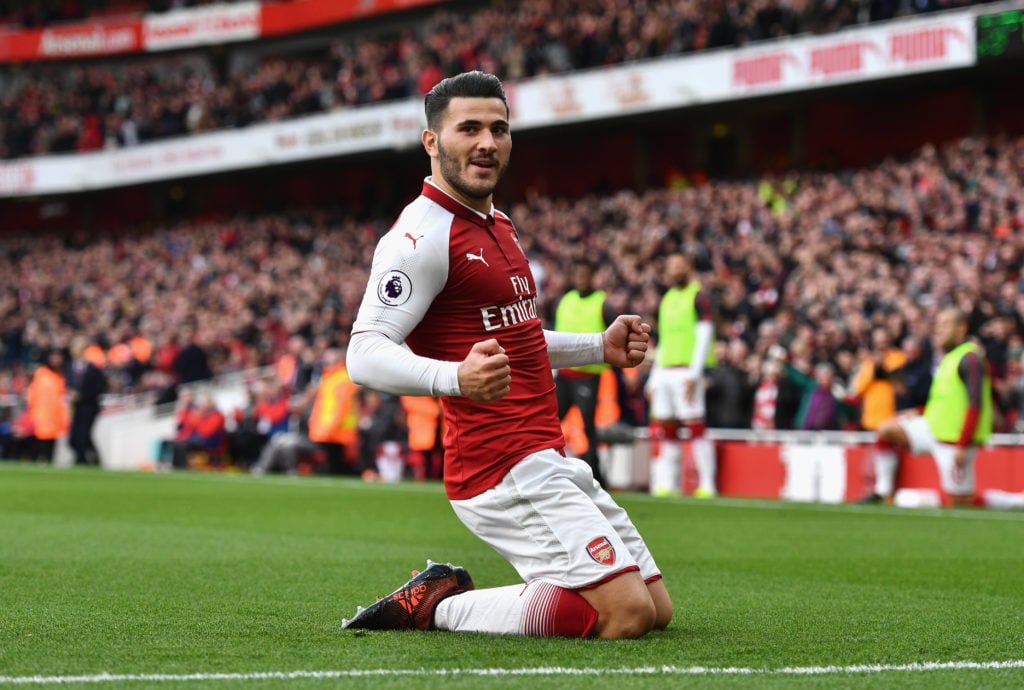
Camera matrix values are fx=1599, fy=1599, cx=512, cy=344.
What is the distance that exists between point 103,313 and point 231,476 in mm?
17672

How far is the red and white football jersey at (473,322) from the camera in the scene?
5.52 meters

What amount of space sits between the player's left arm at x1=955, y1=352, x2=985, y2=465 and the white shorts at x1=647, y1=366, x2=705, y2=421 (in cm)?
Answer: 252

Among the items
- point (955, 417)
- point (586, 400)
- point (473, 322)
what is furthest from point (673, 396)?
point (473, 322)

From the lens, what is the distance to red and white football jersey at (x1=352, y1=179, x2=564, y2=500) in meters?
5.52

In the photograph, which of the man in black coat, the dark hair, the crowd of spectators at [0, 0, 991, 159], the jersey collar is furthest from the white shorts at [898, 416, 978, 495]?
the man in black coat

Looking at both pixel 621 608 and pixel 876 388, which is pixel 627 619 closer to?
pixel 621 608

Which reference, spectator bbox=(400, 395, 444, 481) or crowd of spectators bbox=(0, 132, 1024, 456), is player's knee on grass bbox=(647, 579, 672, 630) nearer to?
crowd of spectators bbox=(0, 132, 1024, 456)

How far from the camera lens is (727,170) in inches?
1312

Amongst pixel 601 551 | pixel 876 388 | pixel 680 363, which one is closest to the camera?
pixel 601 551

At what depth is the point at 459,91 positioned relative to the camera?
5.63 metres

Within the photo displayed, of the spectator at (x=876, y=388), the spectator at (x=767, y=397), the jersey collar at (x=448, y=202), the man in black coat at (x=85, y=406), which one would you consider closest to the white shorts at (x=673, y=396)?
the spectator at (x=876, y=388)

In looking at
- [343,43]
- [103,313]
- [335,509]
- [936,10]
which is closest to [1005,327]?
[335,509]

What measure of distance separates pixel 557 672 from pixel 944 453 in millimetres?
9257

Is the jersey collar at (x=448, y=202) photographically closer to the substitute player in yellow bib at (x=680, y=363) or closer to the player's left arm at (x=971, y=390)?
the player's left arm at (x=971, y=390)
